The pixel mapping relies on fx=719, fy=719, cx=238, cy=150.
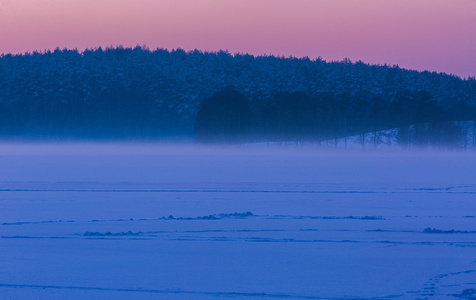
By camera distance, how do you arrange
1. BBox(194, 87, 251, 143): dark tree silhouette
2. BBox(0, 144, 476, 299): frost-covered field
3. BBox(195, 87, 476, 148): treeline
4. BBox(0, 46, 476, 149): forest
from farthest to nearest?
1. BBox(0, 46, 476, 149): forest
2. BBox(195, 87, 476, 148): treeline
3. BBox(194, 87, 251, 143): dark tree silhouette
4. BBox(0, 144, 476, 299): frost-covered field

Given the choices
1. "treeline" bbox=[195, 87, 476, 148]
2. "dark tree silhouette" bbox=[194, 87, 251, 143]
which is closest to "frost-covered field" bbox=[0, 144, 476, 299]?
"treeline" bbox=[195, 87, 476, 148]

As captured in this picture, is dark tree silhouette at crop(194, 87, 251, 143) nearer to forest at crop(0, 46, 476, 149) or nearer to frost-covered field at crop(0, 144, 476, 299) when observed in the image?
forest at crop(0, 46, 476, 149)

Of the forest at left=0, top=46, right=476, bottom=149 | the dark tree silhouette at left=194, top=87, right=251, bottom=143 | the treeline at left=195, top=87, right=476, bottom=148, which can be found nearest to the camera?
the dark tree silhouette at left=194, top=87, right=251, bottom=143

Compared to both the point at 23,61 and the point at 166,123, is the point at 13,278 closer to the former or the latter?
the point at 166,123

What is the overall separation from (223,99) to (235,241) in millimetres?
52414

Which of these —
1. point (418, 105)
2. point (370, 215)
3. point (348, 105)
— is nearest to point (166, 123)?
point (348, 105)

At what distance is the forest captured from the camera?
59.1m

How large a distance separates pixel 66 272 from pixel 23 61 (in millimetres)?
80340

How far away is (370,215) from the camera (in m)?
11.1

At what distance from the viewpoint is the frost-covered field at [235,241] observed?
21.2 ft

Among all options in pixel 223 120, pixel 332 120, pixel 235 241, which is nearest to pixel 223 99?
pixel 223 120

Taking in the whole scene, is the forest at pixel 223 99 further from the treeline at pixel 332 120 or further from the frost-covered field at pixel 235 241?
the frost-covered field at pixel 235 241

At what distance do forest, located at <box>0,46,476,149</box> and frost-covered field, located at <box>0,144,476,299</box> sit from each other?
39472mm

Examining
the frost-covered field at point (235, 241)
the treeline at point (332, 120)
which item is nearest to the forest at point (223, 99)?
the treeline at point (332, 120)
